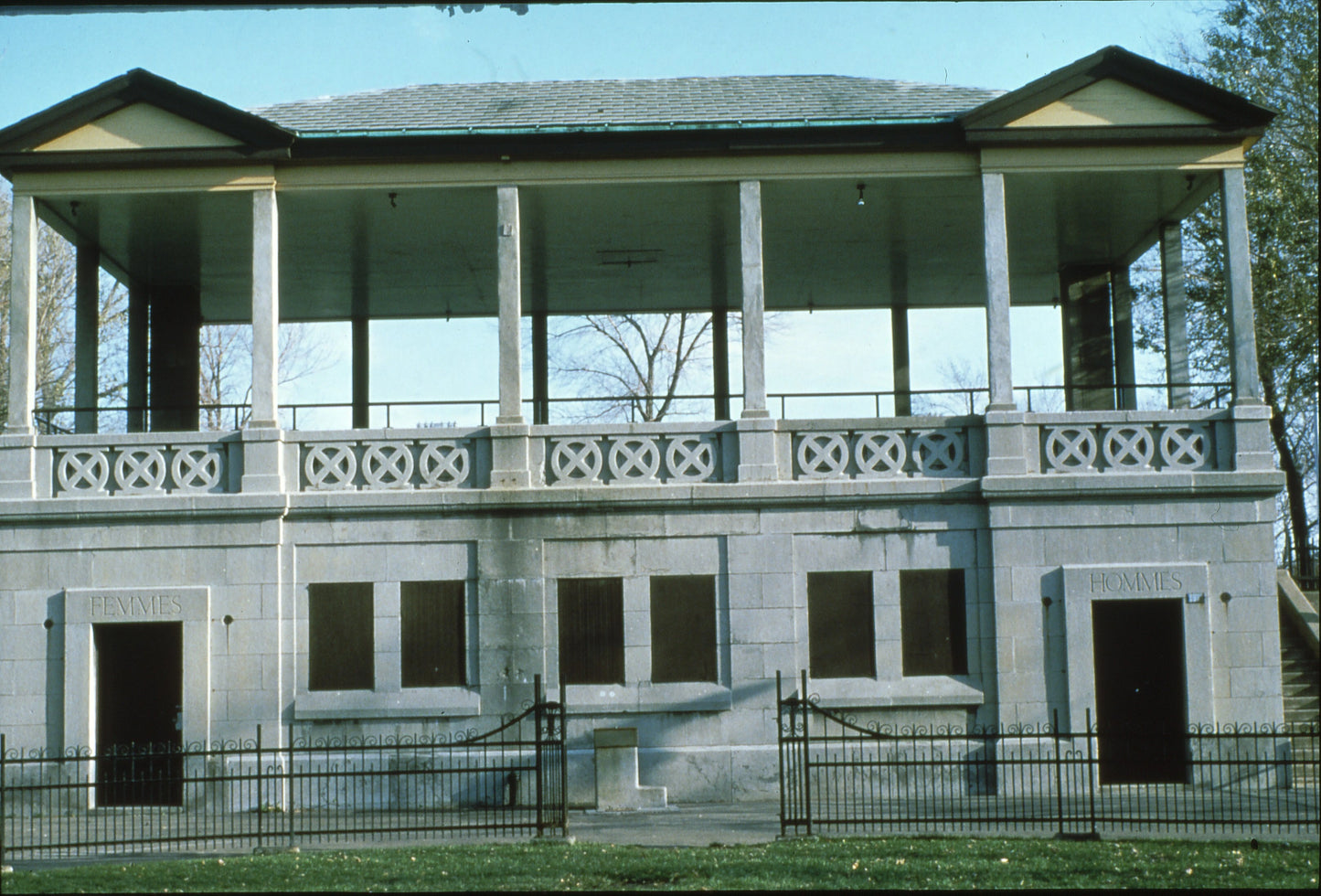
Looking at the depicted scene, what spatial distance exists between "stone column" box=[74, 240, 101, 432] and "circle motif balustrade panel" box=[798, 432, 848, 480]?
37.0 feet

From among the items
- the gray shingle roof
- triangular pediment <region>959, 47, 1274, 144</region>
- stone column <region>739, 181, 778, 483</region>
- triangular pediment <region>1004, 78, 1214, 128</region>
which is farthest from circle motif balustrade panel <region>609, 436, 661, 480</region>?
triangular pediment <region>1004, 78, 1214, 128</region>

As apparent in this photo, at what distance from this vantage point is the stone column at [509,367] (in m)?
19.9

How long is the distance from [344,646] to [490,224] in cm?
723

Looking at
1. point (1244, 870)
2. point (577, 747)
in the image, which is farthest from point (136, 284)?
point (1244, 870)

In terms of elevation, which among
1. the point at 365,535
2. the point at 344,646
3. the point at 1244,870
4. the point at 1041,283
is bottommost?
the point at 1244,870

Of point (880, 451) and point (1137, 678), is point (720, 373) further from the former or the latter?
point (1137, 678)

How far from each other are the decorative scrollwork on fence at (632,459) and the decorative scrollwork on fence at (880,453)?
135cm

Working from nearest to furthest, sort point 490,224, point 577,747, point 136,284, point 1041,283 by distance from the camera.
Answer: point 577,747 < point 490,224 < point 136,284 < point 1041,283

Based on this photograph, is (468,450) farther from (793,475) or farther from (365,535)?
(793,475)

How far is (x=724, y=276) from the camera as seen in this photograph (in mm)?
26875

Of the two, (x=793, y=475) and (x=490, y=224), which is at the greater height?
(x=490, y=224)

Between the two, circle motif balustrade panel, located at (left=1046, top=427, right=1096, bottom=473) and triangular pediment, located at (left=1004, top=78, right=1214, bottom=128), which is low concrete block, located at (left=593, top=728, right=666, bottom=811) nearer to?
circle motif balustrade panel, located at (left=1046, top=427, right=1096, bottom=473)

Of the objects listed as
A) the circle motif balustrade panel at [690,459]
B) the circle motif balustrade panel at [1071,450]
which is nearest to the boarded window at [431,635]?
the circle motif balustrade panel at [690,459]

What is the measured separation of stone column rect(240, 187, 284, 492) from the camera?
19.7 metres
